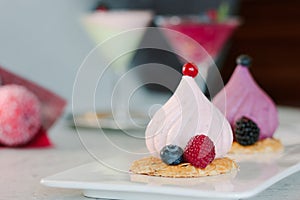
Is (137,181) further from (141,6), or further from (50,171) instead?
(141,6)

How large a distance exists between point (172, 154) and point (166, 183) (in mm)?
93

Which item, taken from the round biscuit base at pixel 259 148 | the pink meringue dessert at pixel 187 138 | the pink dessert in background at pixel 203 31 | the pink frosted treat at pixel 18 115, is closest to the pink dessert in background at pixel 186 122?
the pink meringue dessert at pixel 187 138

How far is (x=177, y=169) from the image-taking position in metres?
0.88

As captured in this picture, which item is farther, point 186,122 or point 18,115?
point 18,115

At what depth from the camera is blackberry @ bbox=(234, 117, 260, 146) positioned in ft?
3.66

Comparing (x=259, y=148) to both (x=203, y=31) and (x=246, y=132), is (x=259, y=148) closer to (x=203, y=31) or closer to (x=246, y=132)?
(x=246, y=132)

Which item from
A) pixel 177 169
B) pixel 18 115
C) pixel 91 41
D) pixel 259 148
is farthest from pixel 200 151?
pixel 91 41

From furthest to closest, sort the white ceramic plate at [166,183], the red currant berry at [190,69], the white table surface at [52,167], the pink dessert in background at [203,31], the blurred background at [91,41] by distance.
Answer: the pink dessert in background at [203,31] → the blurred background at [91,41] → the red currant berry at [190,69] → the white table surface at [52,167] → the white ceramic plate at [166,183]

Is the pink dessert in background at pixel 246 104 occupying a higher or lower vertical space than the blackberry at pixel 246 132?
higher

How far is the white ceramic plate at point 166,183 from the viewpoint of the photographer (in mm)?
753

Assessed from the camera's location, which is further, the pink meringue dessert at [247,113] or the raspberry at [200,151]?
the pink meringue dessert at [247,113]

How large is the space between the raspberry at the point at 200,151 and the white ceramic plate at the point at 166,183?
34mm

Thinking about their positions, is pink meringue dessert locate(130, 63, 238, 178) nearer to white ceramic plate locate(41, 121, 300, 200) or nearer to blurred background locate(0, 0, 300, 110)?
white ceramic plate locate(41, 121, 300, 200)

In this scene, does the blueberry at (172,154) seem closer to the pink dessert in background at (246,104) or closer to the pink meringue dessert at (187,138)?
the pink meringue dessert at (187,138)
